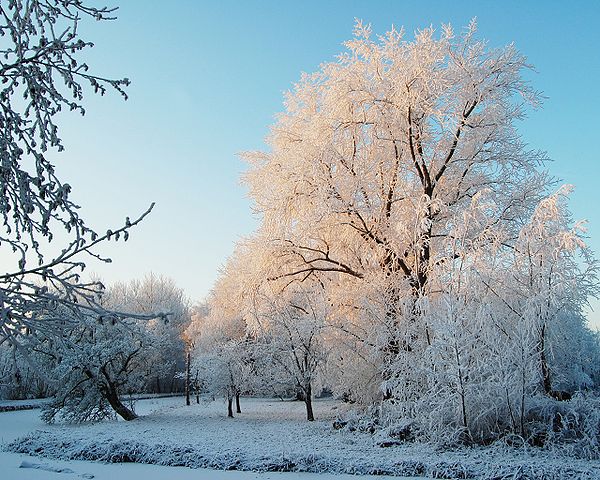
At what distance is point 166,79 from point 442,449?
7688 mm

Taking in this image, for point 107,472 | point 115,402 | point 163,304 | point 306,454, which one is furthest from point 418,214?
point 163,304

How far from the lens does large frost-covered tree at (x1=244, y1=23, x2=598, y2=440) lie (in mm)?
9602

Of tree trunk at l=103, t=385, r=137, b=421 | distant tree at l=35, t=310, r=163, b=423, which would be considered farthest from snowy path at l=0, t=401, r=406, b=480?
tree trunk at l=103, t=385, r=137, b=421

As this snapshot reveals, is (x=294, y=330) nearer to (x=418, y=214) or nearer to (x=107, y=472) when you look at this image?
(x=418, y=214)

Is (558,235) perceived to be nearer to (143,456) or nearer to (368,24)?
(368,24)

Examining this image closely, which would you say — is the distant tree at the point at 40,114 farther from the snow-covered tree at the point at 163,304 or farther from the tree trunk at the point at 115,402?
the snow-covered tree at the point at 163,304

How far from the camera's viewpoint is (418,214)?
434 inches

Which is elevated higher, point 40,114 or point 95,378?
point 40,114

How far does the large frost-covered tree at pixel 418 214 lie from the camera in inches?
378

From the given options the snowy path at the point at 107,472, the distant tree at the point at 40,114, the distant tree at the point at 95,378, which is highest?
the distant tree at the point at 40,114

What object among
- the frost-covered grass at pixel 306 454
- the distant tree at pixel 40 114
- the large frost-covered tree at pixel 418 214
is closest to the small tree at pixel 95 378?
the frost-covered grass at pixel 306 454

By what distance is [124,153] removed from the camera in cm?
772

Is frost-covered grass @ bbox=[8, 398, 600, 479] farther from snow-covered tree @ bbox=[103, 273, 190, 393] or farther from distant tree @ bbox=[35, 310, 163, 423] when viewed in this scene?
snow-covered tree @ bbox=[103, 273, 190, 393]

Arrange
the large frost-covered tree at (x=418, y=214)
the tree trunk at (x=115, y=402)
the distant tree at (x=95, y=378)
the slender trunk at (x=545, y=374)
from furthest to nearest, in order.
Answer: the tree trunk at (x=115, y=402) < the distant tree at (x=95, y=378) < the large frost-covered tree at (x=418, y=214) < the slender trunk at (x=545, y=374)
